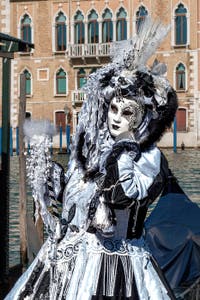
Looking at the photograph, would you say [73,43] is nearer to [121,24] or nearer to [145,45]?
[121,24]

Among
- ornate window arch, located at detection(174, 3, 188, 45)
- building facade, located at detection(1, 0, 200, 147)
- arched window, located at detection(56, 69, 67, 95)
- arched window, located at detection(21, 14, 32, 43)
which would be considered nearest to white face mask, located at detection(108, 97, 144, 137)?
building facade, located at detection(1, 0, 200, 147)

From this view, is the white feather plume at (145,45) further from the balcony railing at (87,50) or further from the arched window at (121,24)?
the arched window at (121,24)

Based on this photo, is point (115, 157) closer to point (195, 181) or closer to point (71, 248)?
point (71, 248)

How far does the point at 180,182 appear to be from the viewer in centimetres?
957

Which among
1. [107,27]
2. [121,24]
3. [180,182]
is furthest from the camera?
[107,27]

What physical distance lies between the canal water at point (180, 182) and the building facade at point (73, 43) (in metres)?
2.84

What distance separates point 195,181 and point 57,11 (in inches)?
430

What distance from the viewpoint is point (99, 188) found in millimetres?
1620

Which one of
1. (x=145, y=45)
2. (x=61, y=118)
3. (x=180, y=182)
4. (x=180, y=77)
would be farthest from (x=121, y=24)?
(x=145, y=45)

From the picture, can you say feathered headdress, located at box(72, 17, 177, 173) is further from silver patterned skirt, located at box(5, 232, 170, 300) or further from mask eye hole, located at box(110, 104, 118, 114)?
silver patterned skirt, located at box(5, 232, 170, 300)

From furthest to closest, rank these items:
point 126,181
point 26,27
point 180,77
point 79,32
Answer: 1. point 26,27
2. point 79,32
3. point 180,77
4. point 126,181

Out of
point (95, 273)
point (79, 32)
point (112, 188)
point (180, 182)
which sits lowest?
point (180, 182)

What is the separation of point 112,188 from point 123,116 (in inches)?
9.2

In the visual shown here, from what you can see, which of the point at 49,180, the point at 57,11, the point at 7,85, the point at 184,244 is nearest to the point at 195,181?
the point at 7,85
